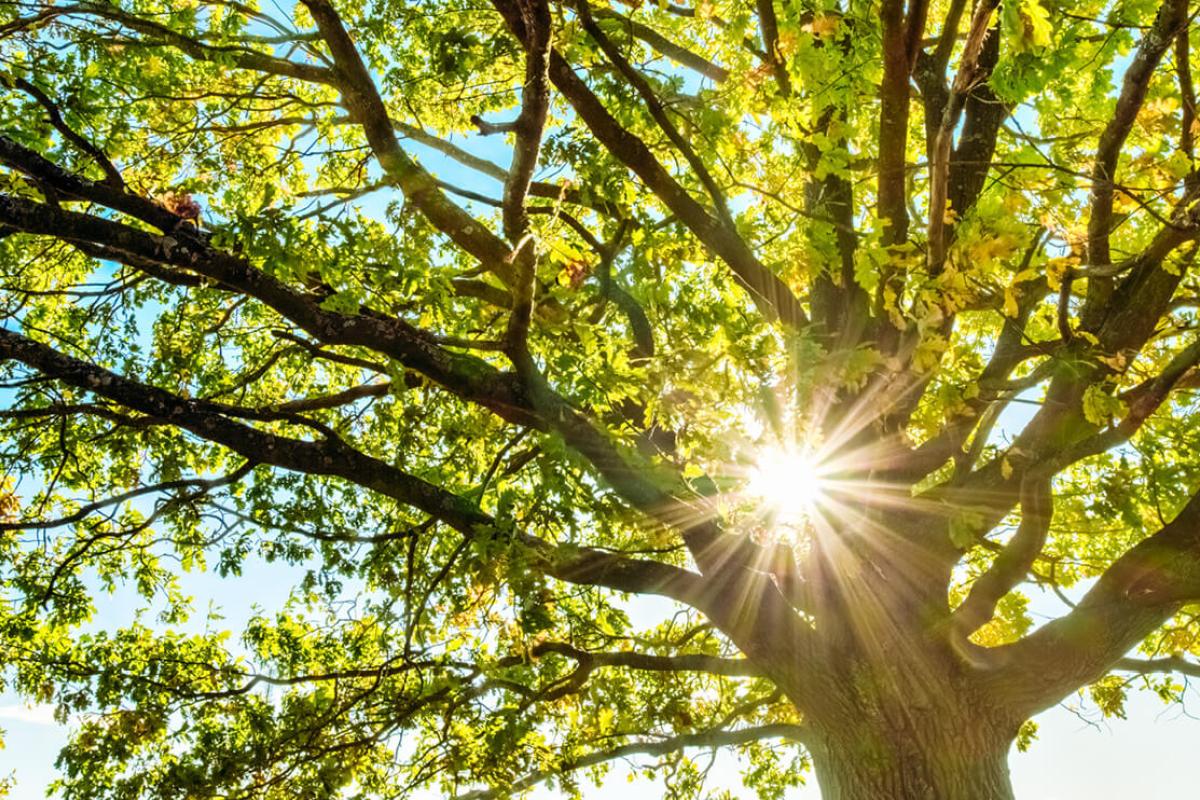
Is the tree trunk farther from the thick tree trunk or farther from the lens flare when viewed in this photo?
the lens flare

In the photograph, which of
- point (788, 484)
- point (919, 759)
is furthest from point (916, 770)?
point (788, 484)

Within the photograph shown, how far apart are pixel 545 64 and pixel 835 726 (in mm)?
4328

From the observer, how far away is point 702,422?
4.31 m

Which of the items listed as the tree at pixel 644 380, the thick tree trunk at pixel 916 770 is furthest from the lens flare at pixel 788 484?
the thick tree trunk at pixel 916 770

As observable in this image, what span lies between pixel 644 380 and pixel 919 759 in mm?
2869

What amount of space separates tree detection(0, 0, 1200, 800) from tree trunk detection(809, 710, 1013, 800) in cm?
2

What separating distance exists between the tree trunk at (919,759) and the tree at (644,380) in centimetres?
2

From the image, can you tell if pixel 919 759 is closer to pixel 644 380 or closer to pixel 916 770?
pixel 916 770

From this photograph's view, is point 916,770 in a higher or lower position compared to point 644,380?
lower

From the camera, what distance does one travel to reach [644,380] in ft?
14.6

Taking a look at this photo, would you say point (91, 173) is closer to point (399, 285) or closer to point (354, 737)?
point (399, 285)

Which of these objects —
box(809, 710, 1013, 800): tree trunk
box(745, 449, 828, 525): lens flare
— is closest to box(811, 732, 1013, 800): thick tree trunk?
box(809, 710, 1013, 800): tree trunk

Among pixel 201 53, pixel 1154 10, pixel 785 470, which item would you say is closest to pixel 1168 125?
pixel 1154 10

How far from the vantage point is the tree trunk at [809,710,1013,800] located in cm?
468
